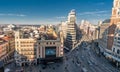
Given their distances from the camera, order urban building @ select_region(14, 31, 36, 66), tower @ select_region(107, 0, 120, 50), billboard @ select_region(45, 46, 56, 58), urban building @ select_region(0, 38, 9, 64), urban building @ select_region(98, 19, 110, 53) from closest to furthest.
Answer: urban building @ select_region(14, 31, 36, 66) < urban building @ select_region(0, 38, 9, 64) < billboard @ select_region(45, 46, 56, 58) < tower @ select_region(107, 0, 120, 50) < urban building @ select_region(98, 19, 110, 53)

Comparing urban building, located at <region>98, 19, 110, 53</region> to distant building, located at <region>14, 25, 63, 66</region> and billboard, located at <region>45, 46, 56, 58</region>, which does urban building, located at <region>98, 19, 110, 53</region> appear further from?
billboard, located at <region>45, 46, 56, 58</region>

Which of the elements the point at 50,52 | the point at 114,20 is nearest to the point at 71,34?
the point at 114,20

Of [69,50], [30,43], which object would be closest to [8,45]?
[30,43]

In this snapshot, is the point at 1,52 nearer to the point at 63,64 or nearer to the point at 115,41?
the point at 63,64

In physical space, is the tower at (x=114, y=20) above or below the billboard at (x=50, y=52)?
above

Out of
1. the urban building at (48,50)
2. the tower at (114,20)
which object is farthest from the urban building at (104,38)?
the urban building at (48,50)

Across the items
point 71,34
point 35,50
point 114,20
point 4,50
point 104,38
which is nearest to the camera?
point 35,50

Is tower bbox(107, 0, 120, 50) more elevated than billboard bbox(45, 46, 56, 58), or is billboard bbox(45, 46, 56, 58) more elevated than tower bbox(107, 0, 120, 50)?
tower bbox(107, 0, 120, 50)

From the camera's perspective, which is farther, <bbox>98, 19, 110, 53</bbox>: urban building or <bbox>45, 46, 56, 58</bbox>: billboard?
<bbox>98, 19, 110, 53</bbox>: urban building

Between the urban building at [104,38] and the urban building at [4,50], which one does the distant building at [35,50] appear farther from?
the urban building at [104,38]

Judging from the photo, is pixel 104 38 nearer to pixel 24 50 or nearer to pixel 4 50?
pixel 24 50

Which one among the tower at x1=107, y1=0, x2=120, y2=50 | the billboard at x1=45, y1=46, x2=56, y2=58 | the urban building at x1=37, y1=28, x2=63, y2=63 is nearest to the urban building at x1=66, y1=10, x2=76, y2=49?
the tower at x1=107, y1=0, x2=120, y2=50

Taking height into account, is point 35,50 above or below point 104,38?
below
